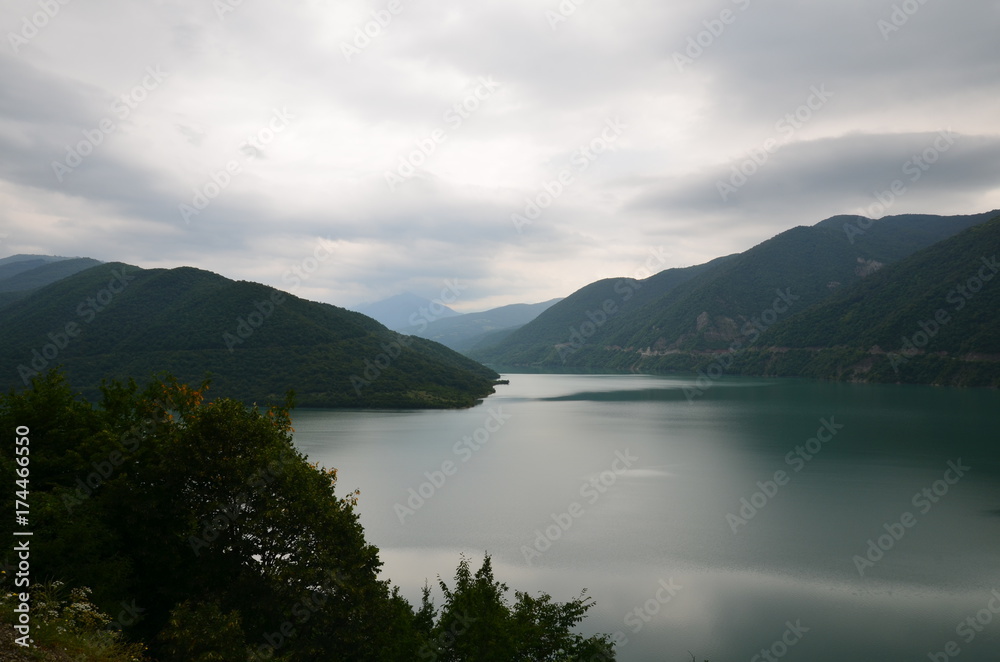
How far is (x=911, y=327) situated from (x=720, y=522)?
11997cm

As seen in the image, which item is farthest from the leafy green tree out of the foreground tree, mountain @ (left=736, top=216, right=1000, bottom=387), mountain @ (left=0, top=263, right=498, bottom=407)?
mountain @ (left=736, top=216, right=1000, bottom=387)

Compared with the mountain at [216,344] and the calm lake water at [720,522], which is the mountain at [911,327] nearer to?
the calm lake water at [720,522]

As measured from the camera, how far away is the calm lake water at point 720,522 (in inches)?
758

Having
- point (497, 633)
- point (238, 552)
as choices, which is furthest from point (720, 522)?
point (238, 552)

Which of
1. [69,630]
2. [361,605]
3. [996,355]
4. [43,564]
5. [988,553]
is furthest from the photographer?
[996,355]

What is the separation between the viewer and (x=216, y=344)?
308 feet

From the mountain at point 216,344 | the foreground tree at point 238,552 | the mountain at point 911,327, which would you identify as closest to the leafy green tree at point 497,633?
the foreground tree at point 238,552

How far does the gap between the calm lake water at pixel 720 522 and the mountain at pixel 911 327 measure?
165ft

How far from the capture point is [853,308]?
14888cm

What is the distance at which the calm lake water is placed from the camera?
19250 millimetres

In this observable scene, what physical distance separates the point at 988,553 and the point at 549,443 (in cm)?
3643

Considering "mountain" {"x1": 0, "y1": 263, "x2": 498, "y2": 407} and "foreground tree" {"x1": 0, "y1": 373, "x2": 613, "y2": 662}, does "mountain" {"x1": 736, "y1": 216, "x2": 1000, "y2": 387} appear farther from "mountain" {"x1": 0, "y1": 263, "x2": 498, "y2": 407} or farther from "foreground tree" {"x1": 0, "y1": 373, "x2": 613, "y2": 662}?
"foreground tree" {"x1": 0, "y1": 373, "x2": 613, "y2": 662}

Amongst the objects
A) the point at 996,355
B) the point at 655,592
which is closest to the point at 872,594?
the point at 655,592

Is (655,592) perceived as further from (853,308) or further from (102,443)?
(853,308)
